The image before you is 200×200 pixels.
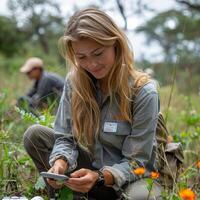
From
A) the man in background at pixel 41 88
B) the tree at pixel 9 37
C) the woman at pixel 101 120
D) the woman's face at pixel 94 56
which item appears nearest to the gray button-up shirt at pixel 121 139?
the woman at pixel 101 120

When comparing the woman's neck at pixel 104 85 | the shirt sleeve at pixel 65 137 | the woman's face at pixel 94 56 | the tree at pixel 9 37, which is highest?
the tree at pixel 9 37

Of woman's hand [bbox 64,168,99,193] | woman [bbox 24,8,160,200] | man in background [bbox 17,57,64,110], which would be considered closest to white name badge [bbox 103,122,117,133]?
→ woman [bbox 24,8,160,200]

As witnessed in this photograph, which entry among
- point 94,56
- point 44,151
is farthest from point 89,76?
point 44,151

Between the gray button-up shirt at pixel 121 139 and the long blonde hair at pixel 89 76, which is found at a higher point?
the long blonde hair at pixel 89 76

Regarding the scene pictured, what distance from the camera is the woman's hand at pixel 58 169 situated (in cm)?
210

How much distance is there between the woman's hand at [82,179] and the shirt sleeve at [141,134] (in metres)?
0.13

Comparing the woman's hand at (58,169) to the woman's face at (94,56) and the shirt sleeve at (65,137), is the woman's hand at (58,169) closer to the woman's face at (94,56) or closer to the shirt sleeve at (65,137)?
the shirt sleeve at (65,137)

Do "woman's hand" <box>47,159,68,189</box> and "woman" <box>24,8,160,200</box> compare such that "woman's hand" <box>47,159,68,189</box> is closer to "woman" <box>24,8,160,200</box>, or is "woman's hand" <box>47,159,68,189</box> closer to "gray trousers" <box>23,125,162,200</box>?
"woman" <box>24,8,160,200</box>

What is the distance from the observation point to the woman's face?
6.91ft

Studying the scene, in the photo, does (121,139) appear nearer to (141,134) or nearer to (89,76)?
(141,134)

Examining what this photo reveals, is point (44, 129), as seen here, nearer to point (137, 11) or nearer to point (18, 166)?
point (18, 166)

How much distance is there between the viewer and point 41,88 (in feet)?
17.4

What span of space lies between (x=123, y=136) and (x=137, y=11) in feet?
14.7

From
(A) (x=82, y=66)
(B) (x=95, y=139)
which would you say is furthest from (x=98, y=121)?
(A) (x=82, y=66)
